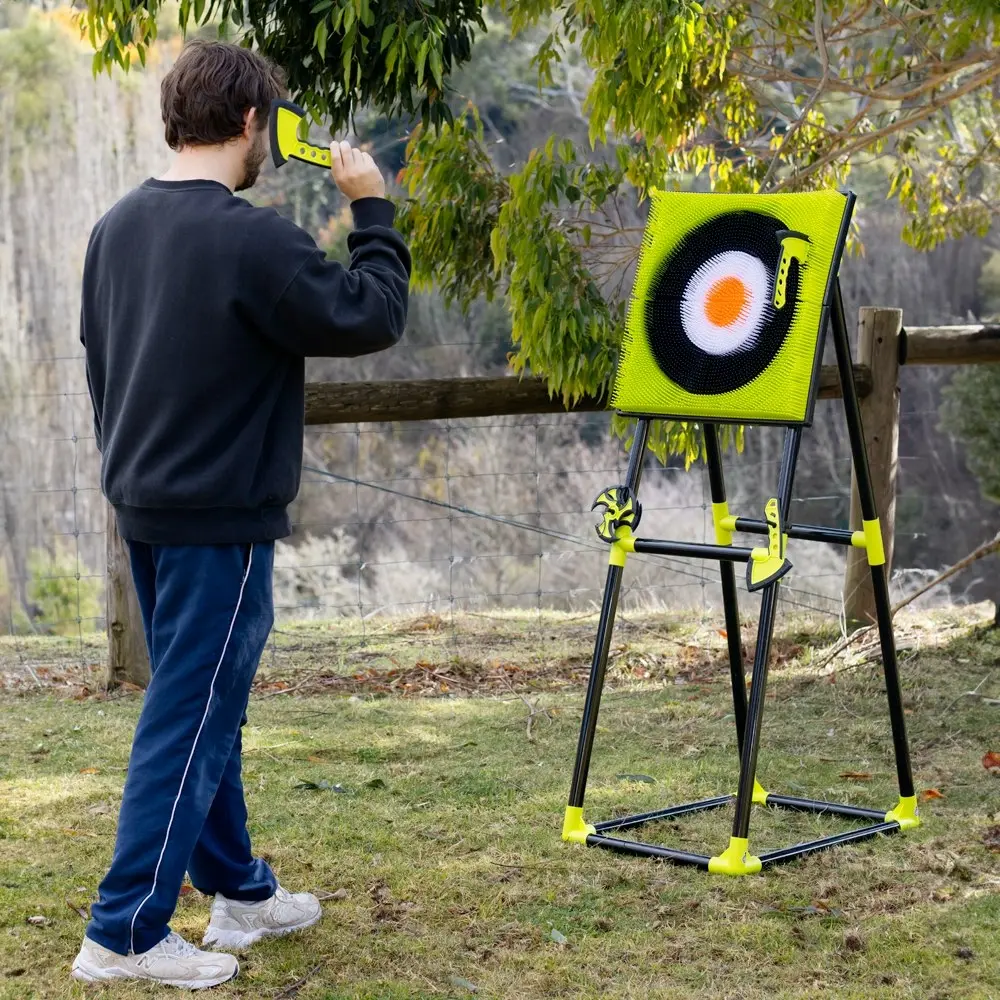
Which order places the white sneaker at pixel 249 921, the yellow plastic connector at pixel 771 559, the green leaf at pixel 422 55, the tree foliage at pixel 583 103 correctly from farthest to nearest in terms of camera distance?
the tree foliage at pixel 583 103, the green leaf at pixel 422 55, the yellow plastic connector at pixel 771 559, the white sneaker at pixel 249 921

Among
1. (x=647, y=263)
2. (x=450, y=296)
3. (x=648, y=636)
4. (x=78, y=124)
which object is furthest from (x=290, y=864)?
(x=78, y=124)

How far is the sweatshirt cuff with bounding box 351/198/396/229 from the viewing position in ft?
8.11

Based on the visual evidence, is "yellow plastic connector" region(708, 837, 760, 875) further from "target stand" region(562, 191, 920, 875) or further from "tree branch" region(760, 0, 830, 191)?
"tree branch" region(760, 0, 830, 191)

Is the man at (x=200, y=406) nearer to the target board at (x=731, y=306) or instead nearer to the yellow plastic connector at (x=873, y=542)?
the target board at (x=731, y=306)

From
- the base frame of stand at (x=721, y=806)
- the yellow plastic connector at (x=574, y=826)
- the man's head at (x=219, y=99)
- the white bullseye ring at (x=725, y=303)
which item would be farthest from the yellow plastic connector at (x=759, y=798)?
the man's head at (x=219, y=99)

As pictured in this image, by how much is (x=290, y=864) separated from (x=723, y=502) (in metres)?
1.34

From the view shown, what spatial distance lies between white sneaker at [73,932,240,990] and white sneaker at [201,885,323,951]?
18 centimetres

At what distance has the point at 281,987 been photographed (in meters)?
2.48

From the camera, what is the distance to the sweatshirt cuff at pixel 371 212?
2.47 meters

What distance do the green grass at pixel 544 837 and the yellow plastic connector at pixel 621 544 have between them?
0.68m

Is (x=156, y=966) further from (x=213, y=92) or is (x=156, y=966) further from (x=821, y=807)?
(x=821, y=807)

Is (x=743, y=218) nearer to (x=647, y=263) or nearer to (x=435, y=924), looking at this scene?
(x=647, y=263)

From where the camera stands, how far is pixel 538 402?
535 cm

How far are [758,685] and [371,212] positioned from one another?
126 centimetres
